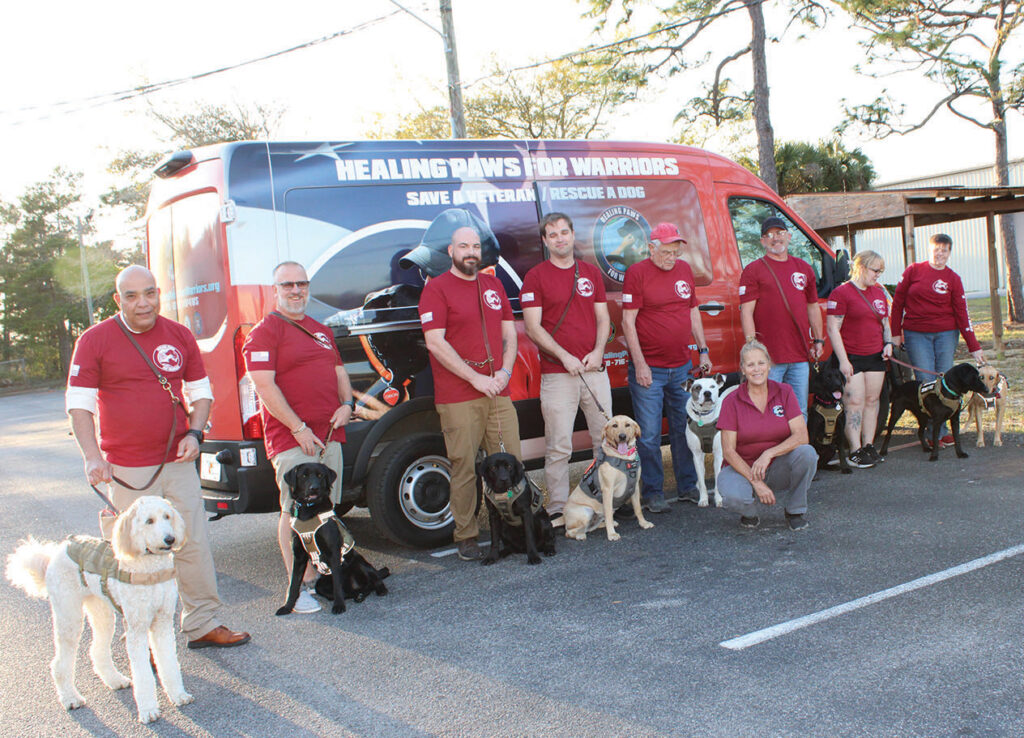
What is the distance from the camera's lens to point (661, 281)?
219 inches

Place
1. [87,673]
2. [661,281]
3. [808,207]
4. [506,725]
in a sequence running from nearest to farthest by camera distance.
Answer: [506,725] < [87,673] < [661,281] < [808,207]

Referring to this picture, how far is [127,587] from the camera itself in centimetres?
326

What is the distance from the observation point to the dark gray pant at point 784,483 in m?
5.09

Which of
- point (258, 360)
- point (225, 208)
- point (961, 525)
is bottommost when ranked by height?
point (961, 525)

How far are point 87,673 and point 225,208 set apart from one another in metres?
2.48

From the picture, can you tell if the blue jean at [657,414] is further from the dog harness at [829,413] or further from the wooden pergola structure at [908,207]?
the wooden pergola structure at [908,207]

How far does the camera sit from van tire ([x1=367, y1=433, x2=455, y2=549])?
5035 mm

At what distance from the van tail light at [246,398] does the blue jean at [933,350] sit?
5.75m

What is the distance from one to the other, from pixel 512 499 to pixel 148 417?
2049 mm

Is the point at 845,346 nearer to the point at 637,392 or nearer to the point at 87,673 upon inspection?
the point at 637,392

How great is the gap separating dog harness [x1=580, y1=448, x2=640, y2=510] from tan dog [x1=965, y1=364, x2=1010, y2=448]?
3415 millimetres

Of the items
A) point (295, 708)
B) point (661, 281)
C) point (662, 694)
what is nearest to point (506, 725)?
point (662, 694)

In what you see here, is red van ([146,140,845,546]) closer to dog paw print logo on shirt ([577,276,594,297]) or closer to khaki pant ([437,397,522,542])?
khaki pant ([437,397,522,542])

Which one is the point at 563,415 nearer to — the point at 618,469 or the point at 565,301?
the point at 618,469
